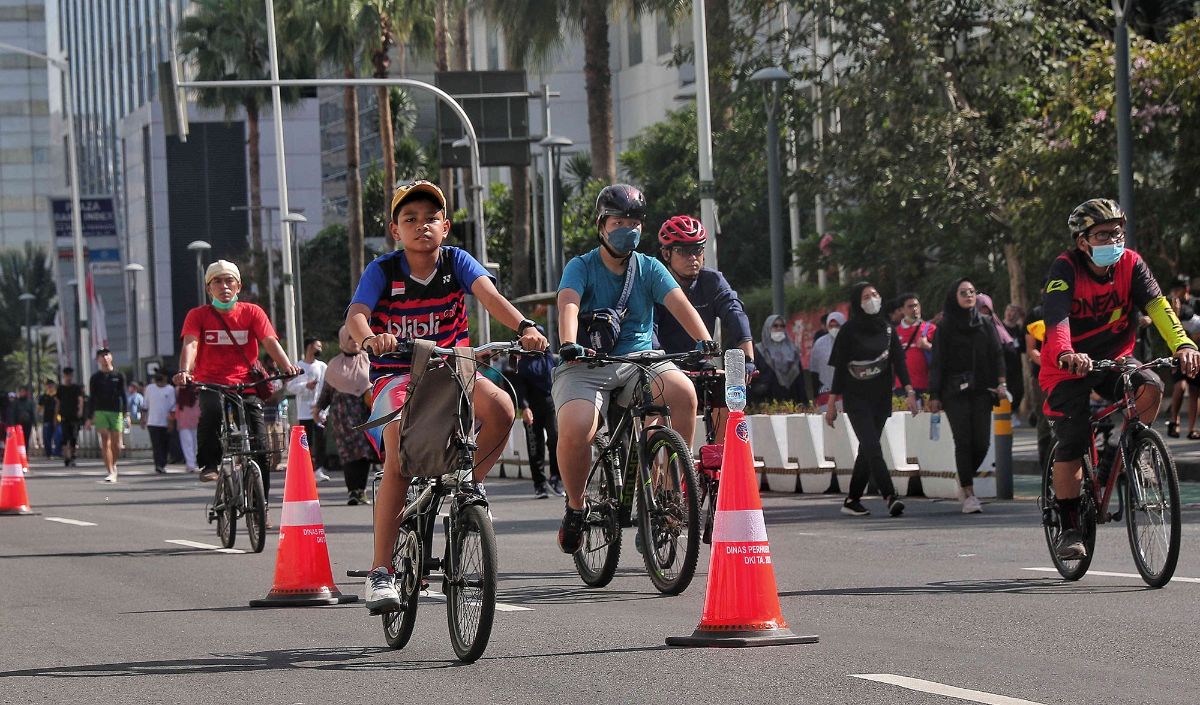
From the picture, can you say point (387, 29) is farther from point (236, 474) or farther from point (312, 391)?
point (236, 474)

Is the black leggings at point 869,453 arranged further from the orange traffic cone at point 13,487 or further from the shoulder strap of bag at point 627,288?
the orange traffic cone at point 13,487

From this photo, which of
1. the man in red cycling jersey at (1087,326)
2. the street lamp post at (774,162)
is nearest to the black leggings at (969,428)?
the man in red cycling jersey at (1087,326)

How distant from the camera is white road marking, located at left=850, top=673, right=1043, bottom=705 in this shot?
6.17 metres

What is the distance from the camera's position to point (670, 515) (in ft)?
30.5

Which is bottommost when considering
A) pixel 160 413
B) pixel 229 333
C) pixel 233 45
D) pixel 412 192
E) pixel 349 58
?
pixel 160 413

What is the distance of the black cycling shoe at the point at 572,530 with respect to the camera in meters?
9.77

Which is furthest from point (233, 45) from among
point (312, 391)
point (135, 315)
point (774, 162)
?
point (312, 391)

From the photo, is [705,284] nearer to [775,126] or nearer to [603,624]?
[603,624]

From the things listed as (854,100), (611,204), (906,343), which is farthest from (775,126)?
(611,204)

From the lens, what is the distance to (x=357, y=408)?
1942 centimetres

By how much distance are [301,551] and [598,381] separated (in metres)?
1.59

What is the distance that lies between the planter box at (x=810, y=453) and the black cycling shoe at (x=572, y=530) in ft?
29.1

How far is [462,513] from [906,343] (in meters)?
11.8

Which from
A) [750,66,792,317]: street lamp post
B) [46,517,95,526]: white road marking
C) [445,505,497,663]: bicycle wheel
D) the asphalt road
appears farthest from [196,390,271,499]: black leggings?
[750,66,792,317]: street lamp post
